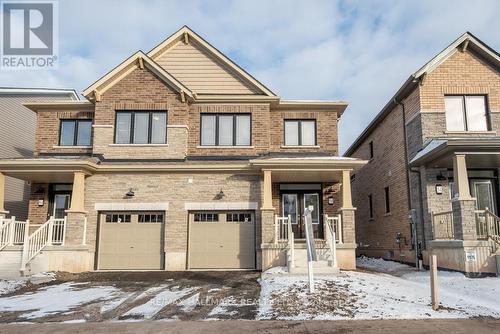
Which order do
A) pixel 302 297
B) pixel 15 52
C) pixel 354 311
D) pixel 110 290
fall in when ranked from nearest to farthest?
1. pixel 354 311
2. pixel 302 297
3. pixel 110 290
4. pixel 15 52

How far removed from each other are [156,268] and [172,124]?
18.4ft

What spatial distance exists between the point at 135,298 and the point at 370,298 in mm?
5353

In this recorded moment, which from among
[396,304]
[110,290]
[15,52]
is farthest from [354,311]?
[15,52]

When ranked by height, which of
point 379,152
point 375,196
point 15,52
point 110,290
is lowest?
point 110,290

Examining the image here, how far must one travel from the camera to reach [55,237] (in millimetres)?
15398

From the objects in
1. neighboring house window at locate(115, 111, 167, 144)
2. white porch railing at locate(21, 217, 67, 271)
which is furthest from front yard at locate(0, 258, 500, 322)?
neighboring house window at locate(115, 111, 167, 144)

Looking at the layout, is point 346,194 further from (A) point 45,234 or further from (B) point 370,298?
(A) point 45,234

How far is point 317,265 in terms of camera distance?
41.9ft

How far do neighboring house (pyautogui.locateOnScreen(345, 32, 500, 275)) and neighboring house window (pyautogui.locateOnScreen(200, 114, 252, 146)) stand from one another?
644 cm

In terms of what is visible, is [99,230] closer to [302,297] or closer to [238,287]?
[238,287]

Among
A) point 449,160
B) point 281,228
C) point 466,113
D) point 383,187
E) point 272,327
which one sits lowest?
point 272,327

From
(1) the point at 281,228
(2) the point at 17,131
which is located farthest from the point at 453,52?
(2) the point at 17,131

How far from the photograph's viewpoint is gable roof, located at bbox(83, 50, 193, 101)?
55.6 ft

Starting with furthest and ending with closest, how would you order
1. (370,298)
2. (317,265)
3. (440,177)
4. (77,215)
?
1. (440,177)
2. (77,215)
3. (317,265)
4. (370,298)
